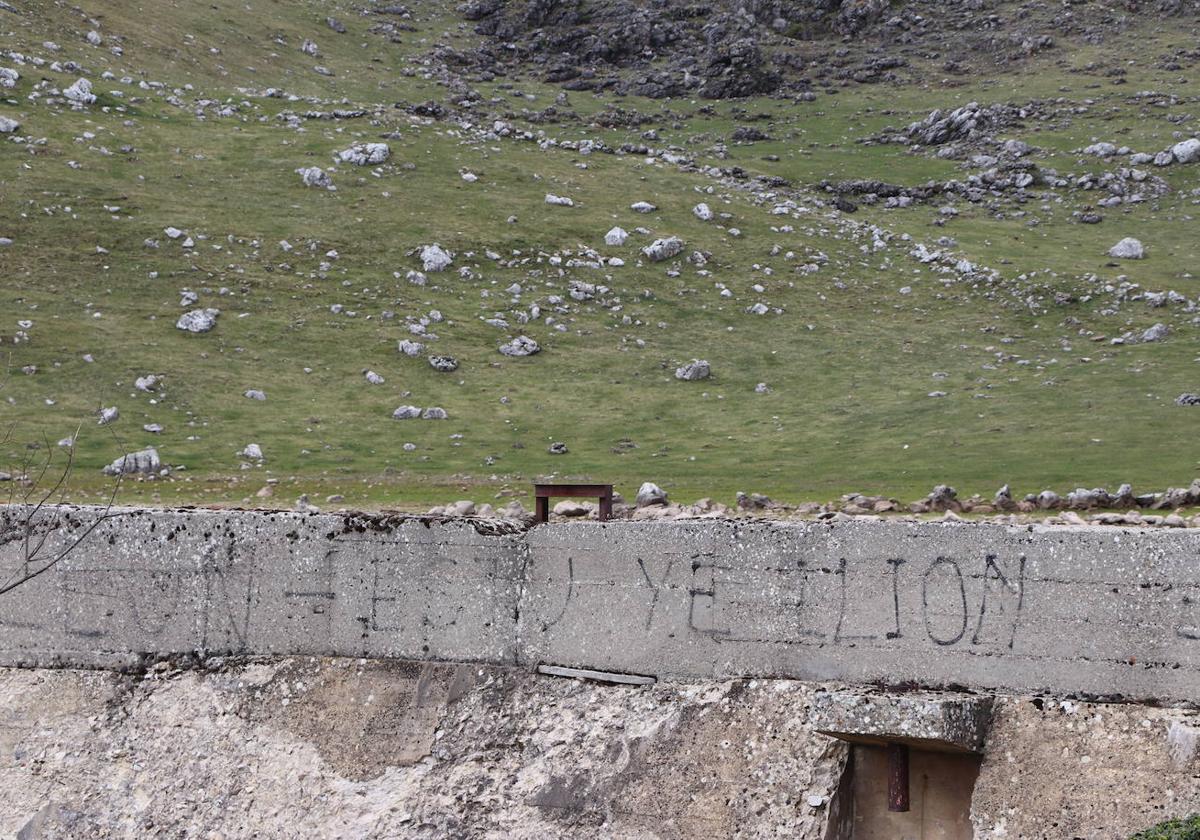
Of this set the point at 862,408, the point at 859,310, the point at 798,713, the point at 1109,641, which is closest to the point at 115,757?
the point at 798,713

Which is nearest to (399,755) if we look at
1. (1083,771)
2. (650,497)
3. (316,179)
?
(1083,771)

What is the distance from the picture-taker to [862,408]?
84.4 feet

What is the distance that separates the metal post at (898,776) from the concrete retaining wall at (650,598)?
455 mm

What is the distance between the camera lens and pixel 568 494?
967 cm

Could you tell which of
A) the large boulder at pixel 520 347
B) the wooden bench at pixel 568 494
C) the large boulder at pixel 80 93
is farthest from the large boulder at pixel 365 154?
the wooden bench at pixel 568 494

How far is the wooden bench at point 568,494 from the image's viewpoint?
9570 millimetres

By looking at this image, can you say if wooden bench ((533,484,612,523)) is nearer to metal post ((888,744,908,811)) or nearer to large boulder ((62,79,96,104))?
metal post ((888,744,908,811))

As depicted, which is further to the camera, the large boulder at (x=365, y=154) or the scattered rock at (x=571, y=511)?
the large boulder at (x=365, y=154)

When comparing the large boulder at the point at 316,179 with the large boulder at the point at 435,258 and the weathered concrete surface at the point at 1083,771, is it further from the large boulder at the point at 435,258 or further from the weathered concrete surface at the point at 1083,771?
the weathered concrete surface at the point at 1083,771

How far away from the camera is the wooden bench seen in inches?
377

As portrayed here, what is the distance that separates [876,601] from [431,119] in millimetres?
39456

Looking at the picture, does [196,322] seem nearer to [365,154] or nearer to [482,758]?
[365,154]

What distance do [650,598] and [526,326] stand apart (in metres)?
22.1

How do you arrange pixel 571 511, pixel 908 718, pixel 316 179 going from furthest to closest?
pixel 316 179
pixel 571 511
pixel 908 718
